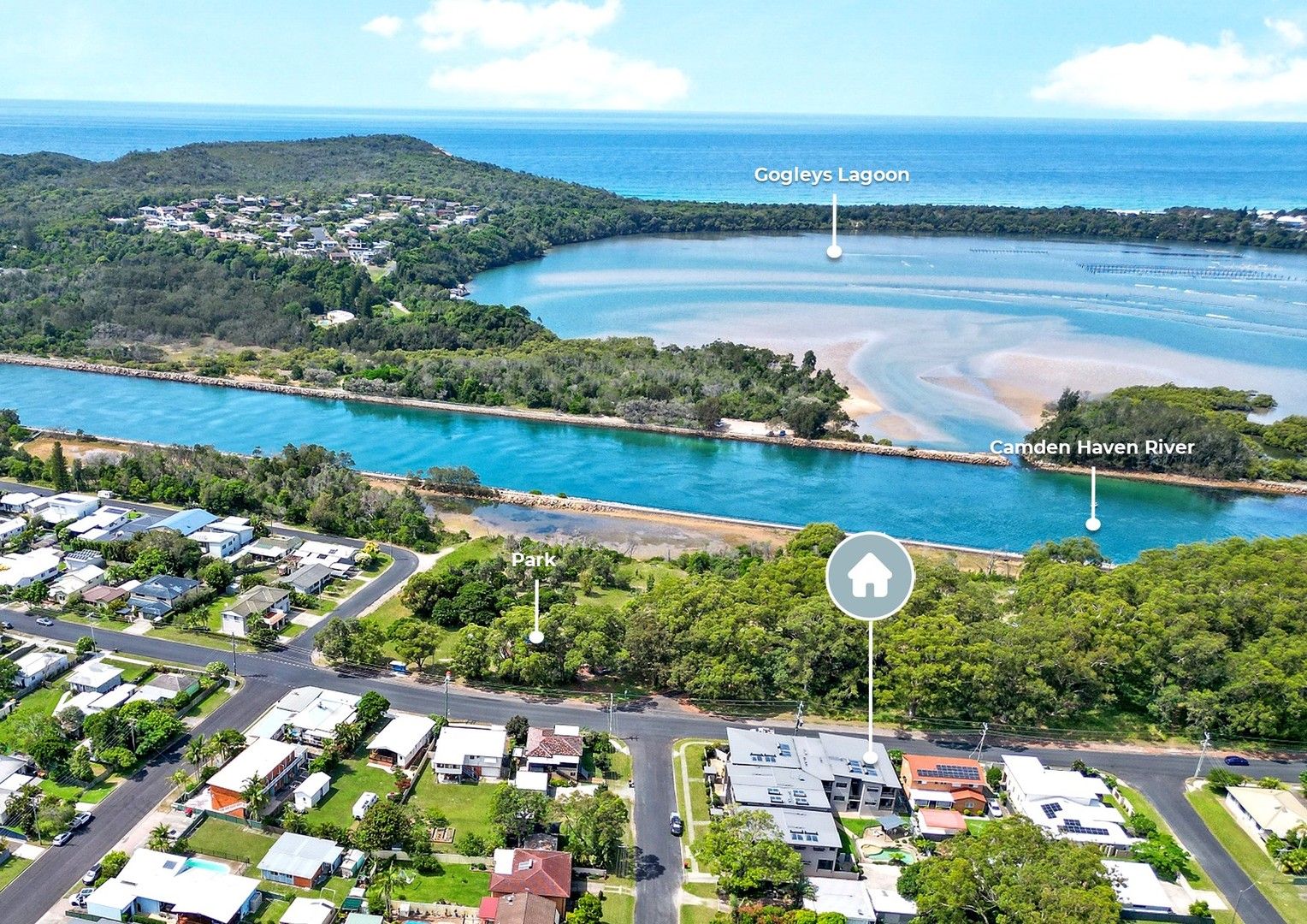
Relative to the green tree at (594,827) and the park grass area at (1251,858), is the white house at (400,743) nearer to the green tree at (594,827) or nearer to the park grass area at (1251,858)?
the green tree at (594,827)

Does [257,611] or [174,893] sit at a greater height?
[257,611]

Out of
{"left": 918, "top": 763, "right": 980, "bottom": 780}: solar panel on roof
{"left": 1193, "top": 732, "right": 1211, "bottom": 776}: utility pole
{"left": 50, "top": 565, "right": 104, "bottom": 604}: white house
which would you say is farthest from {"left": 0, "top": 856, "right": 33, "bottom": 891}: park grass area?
{"left": 1193, "top": 732, "right": 1211, "bottom": 776}: utility pole

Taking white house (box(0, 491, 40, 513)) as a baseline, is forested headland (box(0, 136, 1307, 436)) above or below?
above

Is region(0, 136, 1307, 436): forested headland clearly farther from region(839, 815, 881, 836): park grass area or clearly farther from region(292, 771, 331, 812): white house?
region(292, 771, 331, 812): white house

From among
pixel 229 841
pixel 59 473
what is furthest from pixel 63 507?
pixel 229 841

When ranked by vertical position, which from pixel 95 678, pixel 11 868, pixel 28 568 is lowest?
pixel 11 868

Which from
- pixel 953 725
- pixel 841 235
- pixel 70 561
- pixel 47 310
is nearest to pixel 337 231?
pixel 47 310

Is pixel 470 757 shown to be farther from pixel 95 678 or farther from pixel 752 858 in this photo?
pixel 95 678
